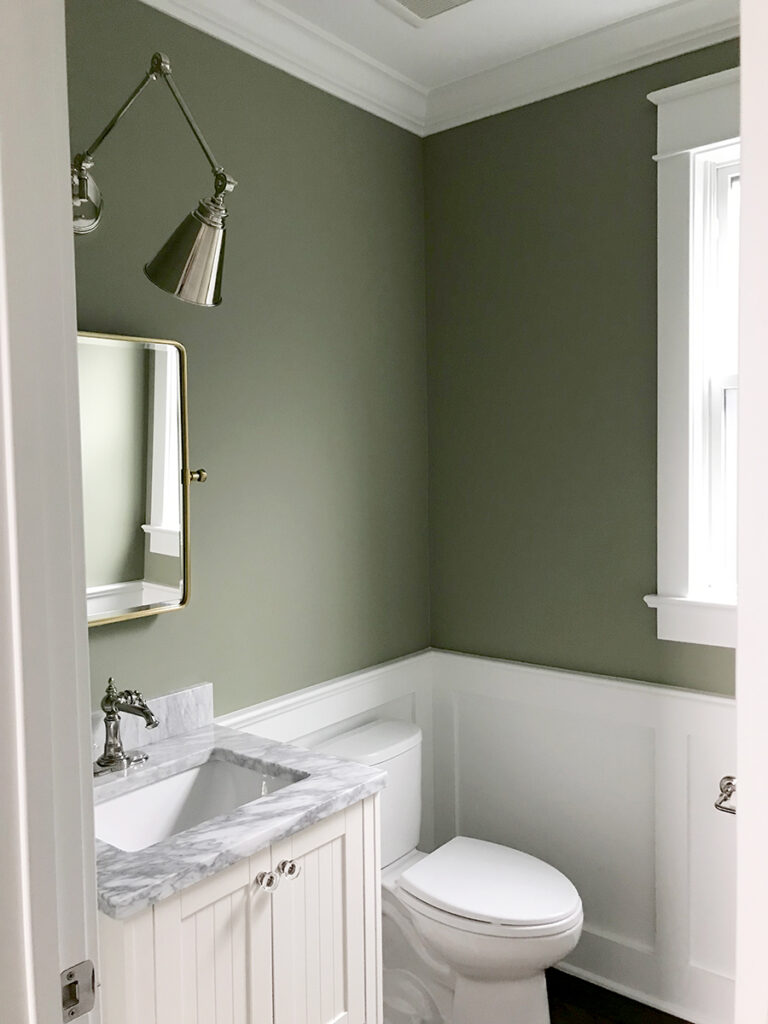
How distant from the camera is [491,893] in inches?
80.2

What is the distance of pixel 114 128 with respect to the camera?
1.82 m

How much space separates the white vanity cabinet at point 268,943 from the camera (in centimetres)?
133

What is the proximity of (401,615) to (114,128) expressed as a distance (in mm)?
1540

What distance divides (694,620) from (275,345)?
1.28 m

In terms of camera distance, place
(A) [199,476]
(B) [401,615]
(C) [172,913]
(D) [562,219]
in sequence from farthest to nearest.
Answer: (B) [401,615] < (D) [562,219] < (A) [199,476] < (C) [172,913]

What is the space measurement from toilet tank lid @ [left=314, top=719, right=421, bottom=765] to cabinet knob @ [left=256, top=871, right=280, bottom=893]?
0.70 metres

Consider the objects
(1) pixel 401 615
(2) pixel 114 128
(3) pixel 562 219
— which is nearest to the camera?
(2) pixel 114 128

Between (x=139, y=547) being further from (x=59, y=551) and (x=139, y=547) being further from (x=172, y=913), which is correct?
(x=59, y=551)

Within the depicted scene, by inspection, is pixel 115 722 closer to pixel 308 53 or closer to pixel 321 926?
pixel 321 926

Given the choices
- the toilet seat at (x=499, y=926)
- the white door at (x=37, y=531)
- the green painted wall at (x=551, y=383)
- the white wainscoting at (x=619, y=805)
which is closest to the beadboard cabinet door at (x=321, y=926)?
the toilet seat at (x=499, y=926)

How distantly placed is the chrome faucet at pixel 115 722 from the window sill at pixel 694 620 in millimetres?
1298

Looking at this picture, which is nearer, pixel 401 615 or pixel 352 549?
pixel 352 549

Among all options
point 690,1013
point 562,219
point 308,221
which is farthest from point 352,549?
point 690,1013

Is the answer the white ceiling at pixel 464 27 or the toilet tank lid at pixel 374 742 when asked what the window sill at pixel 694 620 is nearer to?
the toilet tank lid at pixel 374 742
